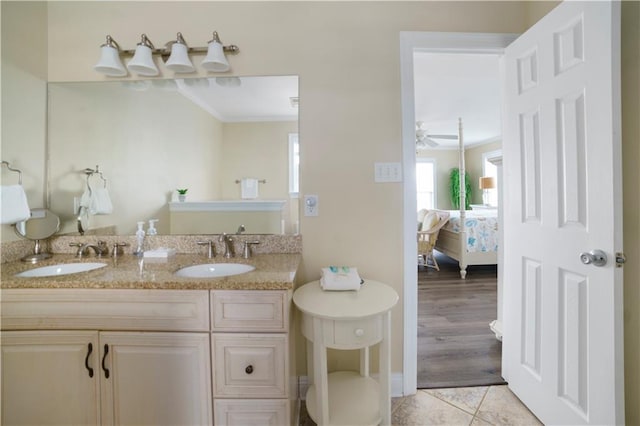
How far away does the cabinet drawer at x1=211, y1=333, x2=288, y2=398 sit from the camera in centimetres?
110

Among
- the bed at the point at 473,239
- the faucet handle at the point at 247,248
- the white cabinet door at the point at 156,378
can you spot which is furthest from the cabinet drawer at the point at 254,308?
the bed at the point at 473,239

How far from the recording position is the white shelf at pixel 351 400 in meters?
1.24

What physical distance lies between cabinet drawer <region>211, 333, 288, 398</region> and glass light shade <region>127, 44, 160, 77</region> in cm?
147

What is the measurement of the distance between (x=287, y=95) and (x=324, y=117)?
26cm

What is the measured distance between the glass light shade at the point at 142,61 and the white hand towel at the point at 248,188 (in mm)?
793

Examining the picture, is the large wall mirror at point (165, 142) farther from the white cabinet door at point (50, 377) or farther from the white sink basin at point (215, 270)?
the white cabinet door at point (50, 377)

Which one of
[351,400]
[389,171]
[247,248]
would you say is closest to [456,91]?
[389,171]

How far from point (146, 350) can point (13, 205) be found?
1.01 metres

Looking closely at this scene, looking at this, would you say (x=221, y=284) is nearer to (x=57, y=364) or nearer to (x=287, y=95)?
(x=57, y=364)

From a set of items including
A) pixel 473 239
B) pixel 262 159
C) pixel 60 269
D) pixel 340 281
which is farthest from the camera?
pixel 473 239

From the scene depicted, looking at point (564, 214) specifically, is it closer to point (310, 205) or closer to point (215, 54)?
point (310, 205)

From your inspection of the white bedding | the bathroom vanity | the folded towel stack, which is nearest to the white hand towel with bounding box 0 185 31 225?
the bathroom vanity

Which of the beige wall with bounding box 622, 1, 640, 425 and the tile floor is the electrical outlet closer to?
the tile floor

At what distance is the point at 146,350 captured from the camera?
112 centimetres
